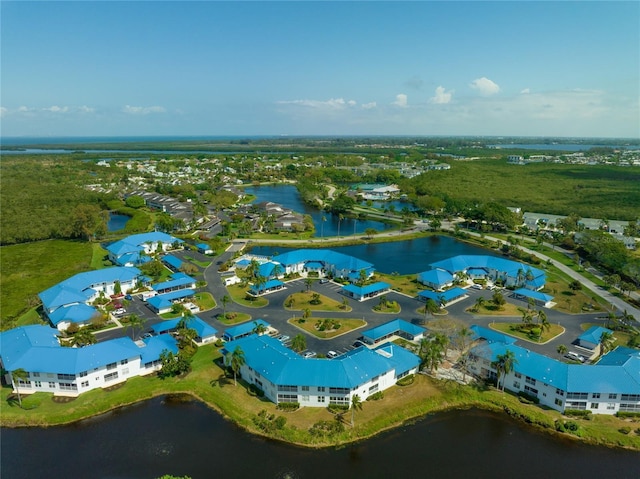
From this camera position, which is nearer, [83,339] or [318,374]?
[318,374]

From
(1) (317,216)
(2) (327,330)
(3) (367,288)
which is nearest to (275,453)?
(2) (327,330)

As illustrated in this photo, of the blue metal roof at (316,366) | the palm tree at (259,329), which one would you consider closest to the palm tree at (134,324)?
the palm tree at (259,329)

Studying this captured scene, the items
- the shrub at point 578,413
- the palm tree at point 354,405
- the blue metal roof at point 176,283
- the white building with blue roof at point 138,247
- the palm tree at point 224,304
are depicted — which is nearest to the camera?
the palm tree at point 354,405

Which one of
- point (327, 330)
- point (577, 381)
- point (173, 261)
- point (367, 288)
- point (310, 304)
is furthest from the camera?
point (173, 261)

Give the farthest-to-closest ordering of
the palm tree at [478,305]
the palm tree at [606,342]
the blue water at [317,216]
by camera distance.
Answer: the blue water at [317,216]
the palm tree at [478,305]
the palm tree at [606,342]

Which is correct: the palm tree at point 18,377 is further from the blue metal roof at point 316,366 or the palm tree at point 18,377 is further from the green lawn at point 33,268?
the blue metal roof at point 316,366

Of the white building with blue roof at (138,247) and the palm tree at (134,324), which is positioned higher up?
the white building with blue roof at (138,247)

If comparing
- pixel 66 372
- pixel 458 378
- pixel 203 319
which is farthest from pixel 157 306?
pixel 458 378

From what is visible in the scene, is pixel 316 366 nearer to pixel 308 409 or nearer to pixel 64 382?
pixel 308 409

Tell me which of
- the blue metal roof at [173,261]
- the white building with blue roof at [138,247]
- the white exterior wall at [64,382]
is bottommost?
the white exterior wall at [64,382]
